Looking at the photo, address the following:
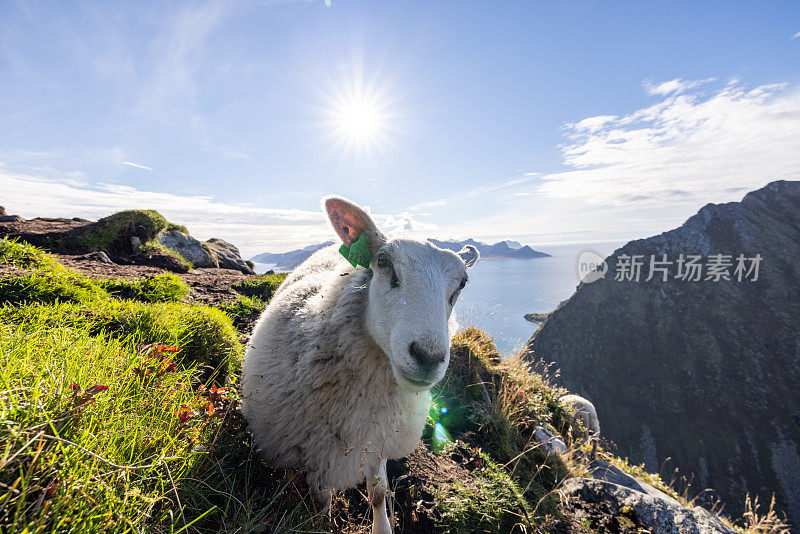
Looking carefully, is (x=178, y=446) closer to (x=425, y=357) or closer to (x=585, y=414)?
(x=425, y=357)

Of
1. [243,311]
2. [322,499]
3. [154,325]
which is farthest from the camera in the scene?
[243,311]

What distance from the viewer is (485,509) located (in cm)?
304

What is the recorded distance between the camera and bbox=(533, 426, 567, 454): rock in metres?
5.74

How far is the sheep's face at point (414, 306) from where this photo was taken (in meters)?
2.21

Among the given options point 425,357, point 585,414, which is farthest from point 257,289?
point 585,414

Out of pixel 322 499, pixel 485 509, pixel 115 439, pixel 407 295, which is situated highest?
pixel 407 295

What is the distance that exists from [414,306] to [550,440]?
5.15 metres

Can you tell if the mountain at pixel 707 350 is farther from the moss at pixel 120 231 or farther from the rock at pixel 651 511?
the rock at pixel 651 511

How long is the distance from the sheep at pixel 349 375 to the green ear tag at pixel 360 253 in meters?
0.02

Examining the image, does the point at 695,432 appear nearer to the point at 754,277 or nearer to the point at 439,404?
the point at 754,277

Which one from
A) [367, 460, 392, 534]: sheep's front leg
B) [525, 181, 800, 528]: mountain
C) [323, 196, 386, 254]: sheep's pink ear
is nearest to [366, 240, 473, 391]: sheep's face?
[323, 196, 386, 254]: sheep's pink ear

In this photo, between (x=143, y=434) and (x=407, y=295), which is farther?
(x=407, y=295)

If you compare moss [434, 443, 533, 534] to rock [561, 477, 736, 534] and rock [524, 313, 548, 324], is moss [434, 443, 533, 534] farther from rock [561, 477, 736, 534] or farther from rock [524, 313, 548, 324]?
rock [524, 313, 548, 324]

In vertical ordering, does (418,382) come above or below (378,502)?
above
